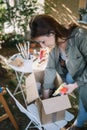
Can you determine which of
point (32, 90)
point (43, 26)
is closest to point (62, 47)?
point (43, 26)

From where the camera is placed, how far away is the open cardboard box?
191cm

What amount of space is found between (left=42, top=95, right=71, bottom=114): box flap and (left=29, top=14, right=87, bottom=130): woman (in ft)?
0.56

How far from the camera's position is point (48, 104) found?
1.91 metres

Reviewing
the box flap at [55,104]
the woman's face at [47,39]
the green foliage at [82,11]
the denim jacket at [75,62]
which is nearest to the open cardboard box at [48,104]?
the box flap at [55,104]

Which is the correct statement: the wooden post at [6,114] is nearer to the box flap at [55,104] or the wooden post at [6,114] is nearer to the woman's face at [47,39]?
the box flap at [55,104]

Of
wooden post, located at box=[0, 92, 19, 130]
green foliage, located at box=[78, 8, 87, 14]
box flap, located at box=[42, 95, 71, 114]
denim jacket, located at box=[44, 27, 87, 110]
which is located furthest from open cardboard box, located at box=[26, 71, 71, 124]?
green foliage, located at box=[78, 8, 87, 14]

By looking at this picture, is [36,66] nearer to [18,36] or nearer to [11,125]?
[11,125]

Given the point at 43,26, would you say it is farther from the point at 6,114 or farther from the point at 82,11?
the point at 82,11

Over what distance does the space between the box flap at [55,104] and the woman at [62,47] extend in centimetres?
17

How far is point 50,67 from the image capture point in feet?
7.07

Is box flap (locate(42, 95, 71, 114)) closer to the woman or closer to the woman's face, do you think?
the woman

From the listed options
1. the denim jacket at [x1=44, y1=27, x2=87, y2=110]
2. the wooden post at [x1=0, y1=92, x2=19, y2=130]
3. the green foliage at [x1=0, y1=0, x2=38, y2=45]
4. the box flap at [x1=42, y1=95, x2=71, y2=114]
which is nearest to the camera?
the denim jacket at [x1=44, y1=27, x2=87, y2=110]

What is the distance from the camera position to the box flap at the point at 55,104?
1901 millimetres

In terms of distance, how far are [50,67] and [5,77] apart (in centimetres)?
166
